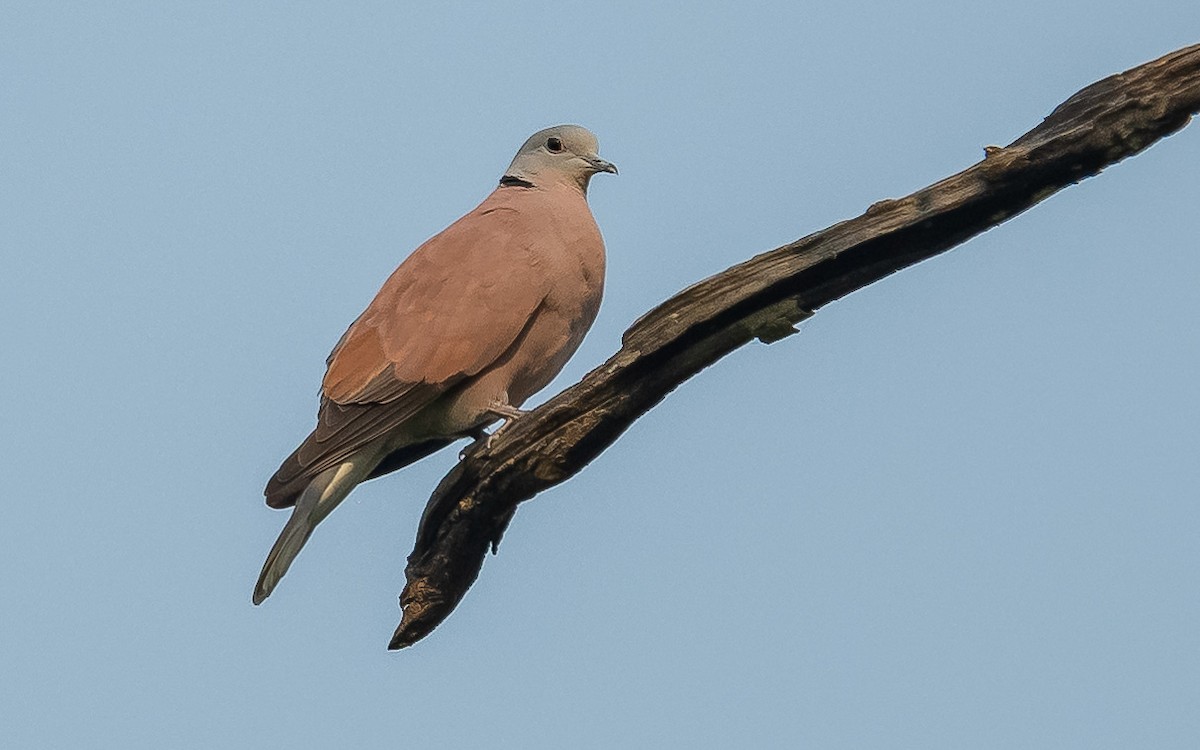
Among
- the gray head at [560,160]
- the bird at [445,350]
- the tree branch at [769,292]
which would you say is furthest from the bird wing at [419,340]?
the gray head at [560,160]

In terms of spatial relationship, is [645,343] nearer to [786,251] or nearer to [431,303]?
[786,251]

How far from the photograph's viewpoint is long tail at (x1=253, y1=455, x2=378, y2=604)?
575 cm

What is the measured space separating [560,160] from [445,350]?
4.93 ft

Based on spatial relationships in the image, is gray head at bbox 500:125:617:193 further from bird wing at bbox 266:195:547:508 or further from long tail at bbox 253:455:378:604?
long tail at bbox 253:455:378:604

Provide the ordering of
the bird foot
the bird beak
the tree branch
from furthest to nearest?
the bird beak < the bird foot < the tree branch

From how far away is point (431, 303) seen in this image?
20.1 ft

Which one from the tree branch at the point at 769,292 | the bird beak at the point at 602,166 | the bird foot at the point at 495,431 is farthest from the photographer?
the bird beak at the point at 602,166

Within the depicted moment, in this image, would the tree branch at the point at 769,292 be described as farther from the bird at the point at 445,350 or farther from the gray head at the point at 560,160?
the gray head at the point at 560,160

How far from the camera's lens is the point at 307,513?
585 cm

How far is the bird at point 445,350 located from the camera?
5875 mm

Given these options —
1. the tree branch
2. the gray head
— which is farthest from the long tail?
the gray head

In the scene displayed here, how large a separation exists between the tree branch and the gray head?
6.48ft

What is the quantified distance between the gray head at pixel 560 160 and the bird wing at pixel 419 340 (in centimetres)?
82

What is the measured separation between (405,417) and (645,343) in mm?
1264
